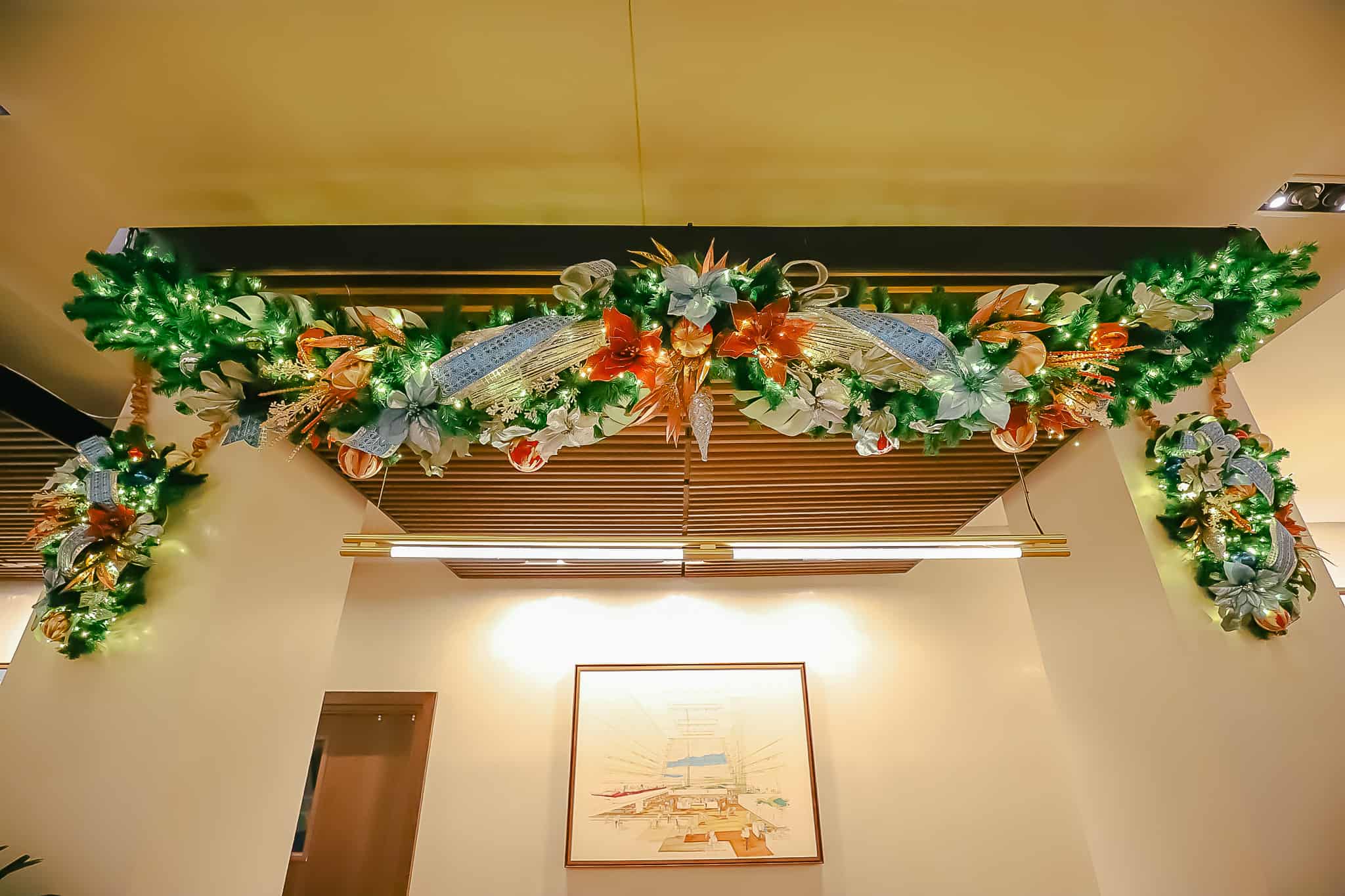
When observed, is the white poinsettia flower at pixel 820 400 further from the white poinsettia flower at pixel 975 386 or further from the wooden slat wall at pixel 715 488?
the wooden slat wall at pixel 715 488

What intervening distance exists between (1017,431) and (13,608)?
22.9 ft

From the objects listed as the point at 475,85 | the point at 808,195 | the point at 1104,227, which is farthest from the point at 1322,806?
the point at 475,85

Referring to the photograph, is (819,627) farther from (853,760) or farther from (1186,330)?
(1186,330)

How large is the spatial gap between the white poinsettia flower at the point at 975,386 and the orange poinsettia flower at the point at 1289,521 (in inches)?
44.7

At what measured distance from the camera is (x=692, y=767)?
366 cm

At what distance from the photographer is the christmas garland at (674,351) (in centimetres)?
145

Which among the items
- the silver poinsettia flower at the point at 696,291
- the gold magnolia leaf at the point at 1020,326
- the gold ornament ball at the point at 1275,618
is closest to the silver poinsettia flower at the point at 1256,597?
the gold ornament ball at the point at 1275,618

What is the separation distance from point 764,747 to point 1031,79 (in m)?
3.53

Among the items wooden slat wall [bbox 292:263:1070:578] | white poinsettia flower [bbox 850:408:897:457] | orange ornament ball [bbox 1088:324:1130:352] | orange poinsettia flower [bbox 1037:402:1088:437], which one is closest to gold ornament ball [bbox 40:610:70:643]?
wooden slat wall [bbox 292:263:1070:578]

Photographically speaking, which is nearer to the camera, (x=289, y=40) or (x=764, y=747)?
(x=289, y=40)

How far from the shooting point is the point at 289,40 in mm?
1435

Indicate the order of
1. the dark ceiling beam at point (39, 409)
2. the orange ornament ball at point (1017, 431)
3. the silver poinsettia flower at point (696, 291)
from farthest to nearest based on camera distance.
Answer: the dark ceiling beam at point (39, 409) → the orange ornament ball at point (1017, 431) → the silver poinsettia flower at point (696, 291)

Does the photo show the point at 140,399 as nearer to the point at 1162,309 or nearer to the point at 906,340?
the point at 906,340

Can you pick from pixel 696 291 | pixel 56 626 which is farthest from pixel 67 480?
pixel 696 291
